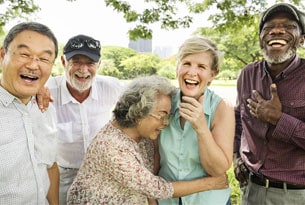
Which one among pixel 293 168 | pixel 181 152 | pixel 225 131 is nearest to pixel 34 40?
pixel 181 152

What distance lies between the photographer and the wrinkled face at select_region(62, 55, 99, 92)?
340 cm

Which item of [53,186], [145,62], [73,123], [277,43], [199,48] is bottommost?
[53,186]

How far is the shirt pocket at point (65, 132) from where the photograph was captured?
341cm

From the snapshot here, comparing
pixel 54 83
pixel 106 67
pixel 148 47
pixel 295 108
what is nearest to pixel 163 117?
pixel 295 108

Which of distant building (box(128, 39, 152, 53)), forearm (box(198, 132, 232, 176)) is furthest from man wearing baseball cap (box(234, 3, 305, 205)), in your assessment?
distant building (box(128, 39, 152, 53))

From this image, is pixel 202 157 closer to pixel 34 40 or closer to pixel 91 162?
pixel 91 162

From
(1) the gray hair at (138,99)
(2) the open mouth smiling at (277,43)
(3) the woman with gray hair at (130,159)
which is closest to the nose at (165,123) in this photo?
(3) the woman with gray hair at (130,159)

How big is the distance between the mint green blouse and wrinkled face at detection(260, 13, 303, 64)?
77 centimetres

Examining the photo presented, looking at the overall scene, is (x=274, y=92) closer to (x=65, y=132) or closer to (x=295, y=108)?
(x=295, y=108)

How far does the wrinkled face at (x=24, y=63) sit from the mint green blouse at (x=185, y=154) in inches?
40.4

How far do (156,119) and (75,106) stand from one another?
4.36 feet

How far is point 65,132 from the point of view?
3.42m

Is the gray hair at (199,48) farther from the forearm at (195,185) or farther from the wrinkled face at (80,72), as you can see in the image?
the wrinkled face at (80,72)

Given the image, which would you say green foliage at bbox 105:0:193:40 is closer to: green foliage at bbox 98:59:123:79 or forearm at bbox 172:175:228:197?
green foliage at bbox 98:59:123:79
